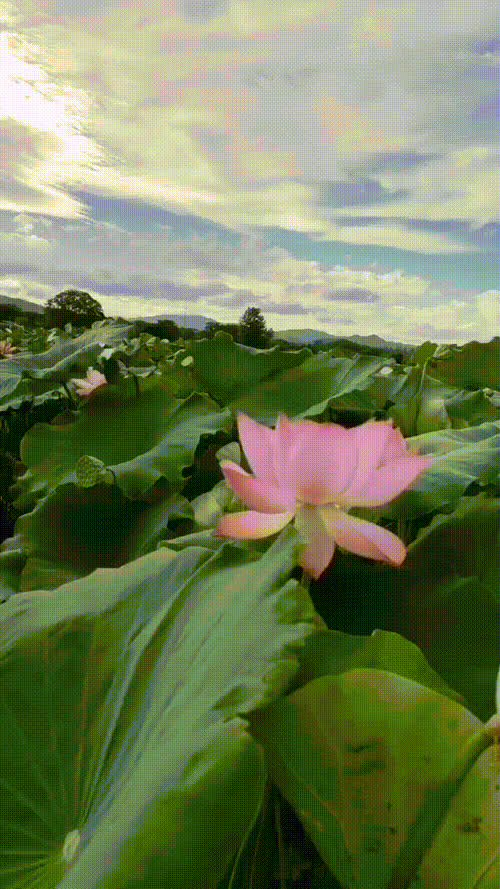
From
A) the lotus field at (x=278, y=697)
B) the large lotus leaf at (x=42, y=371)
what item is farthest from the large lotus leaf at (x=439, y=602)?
the large lotus leaf at (x=42, y=371)

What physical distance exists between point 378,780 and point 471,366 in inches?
56.1

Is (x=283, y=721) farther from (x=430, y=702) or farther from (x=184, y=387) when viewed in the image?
(x=184, y=387)

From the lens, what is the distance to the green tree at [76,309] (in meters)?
8.38

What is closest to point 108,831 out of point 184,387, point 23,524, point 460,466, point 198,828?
point 198,828

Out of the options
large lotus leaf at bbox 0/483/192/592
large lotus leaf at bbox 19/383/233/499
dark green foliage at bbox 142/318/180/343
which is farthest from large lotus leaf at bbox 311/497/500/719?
dark green foliage at bbox 142/318/180/343

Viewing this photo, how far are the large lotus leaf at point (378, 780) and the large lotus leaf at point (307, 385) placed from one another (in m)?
1.03

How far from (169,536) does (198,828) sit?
0.63m

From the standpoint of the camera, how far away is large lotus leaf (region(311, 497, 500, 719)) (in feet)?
1.82

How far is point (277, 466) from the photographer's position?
0.50m

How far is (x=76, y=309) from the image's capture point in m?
8.70

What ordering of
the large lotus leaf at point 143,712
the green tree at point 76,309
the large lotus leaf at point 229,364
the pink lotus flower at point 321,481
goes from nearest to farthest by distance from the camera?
the large lotus leaf at point 143,712
the pink lotus flower at point 321,481
the large lotus leaf at point 229,364
the green tree at point 76,309

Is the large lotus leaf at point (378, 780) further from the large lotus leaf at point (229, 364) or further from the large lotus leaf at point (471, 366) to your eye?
the large lotus leaf at point (471, 366)

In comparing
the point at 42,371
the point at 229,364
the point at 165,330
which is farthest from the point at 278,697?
the point at 165,330

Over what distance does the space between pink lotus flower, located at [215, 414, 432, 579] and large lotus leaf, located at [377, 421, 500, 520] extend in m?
0.22
